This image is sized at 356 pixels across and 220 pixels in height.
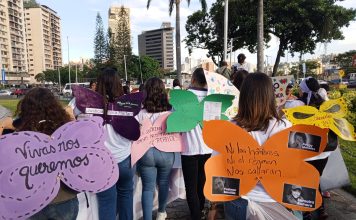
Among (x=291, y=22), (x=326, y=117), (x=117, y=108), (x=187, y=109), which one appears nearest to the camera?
(x=117, y=108)

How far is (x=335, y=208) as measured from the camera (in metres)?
4.46

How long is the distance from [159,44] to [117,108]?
11809 cm

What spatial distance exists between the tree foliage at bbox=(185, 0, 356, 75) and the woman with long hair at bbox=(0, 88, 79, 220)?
20880 millimetres

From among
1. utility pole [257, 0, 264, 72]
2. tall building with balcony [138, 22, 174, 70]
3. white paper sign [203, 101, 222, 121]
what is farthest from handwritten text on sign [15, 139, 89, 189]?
tall building with balcony [138, 22, 174, 70]

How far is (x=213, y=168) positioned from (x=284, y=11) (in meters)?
22.7

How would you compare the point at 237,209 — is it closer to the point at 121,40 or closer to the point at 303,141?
the point at 303,141

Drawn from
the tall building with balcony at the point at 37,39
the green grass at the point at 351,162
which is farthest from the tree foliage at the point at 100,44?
the tall building with balcony at the point at 37,39

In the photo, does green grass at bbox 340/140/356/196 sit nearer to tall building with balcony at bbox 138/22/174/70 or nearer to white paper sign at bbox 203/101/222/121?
white paper sign at bbox 203/101/222/121

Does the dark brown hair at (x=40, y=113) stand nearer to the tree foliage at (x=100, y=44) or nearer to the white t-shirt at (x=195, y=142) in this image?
the white t-shirt at (x=195, y=142)

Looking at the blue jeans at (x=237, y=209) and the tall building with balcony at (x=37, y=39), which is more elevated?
the tall building with balcony at (x=37, y=39)

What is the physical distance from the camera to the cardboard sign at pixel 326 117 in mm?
3350

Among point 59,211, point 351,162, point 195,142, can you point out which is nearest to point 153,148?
point 195,142

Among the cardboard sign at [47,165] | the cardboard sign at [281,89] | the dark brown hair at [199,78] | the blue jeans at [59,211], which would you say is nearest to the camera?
the cardboard sign at [47,165]

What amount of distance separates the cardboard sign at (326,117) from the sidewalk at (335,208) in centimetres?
134
